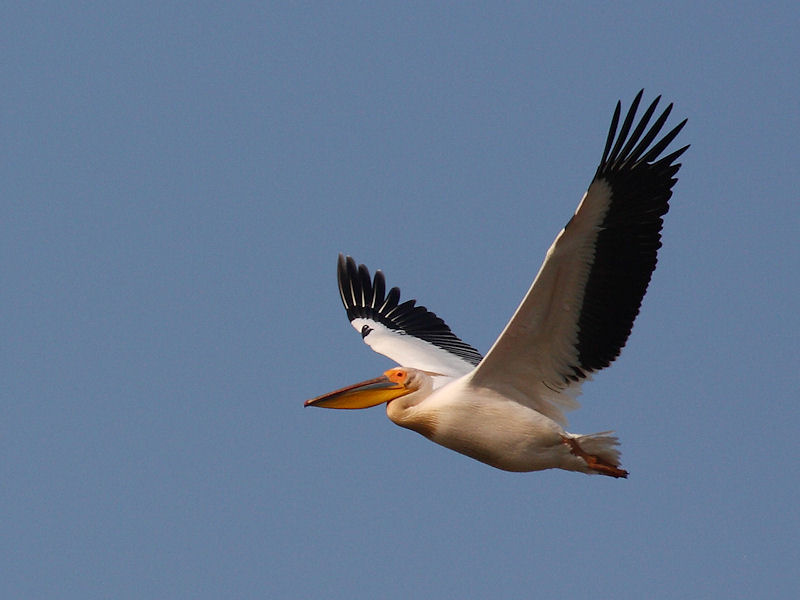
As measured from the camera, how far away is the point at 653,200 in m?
9.45

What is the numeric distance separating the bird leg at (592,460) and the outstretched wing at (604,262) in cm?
69

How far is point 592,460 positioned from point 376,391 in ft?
5.88

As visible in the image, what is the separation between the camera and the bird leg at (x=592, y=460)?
10.1 m

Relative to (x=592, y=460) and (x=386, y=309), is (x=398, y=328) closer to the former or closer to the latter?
(x=386, y=309)

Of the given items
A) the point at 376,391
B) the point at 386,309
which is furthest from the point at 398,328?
the point at 376,391

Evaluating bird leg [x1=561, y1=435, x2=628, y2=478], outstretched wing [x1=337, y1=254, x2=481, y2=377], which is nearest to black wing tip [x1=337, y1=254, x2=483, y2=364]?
outstretched wing [x1=337, y1=254, x2=481, y2=377]

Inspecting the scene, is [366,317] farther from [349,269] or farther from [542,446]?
A: [542,446]

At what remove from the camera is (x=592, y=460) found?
1006cm

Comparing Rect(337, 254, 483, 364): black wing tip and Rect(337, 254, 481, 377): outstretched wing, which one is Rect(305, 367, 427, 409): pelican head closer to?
Rect(337, 254, 481, 377): outstretched wing

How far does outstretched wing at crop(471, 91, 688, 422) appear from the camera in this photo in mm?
9352

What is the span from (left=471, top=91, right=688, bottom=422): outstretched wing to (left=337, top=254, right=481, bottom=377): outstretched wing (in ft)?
6.49

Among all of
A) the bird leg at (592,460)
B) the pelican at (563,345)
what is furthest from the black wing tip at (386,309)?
the bird leg at (592,460)

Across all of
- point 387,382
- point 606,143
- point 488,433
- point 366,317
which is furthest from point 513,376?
point 366,317

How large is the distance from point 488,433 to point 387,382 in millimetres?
1065
